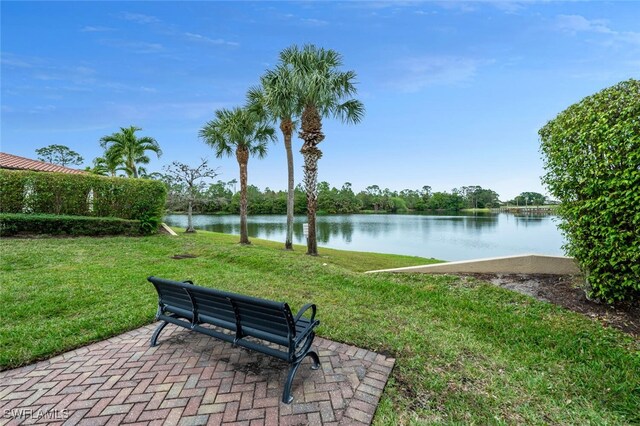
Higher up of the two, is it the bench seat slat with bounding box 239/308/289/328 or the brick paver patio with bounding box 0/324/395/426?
the bench seat slat with bounding box 239/308/289/328

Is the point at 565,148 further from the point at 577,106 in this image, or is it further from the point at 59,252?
the point at 59,252

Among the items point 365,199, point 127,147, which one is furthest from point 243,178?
point 365,199

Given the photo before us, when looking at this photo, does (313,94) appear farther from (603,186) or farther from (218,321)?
(218,321)

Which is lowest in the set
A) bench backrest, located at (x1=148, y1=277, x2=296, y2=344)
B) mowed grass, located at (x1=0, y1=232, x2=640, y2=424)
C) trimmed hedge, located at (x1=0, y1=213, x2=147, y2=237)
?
mowed grass, located at (x1=0, y1=232, x2=640, y2=424)

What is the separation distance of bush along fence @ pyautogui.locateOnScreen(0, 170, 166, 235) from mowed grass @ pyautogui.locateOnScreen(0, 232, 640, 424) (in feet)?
17.1

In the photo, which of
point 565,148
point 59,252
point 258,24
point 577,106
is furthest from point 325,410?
point 258,24

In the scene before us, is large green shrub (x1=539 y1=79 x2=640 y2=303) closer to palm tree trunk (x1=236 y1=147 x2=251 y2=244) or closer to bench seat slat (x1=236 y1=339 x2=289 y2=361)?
bench seat slat (x1=236 y1=339 x2=289 y2=361)

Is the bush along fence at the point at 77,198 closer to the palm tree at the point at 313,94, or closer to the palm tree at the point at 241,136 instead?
the palm tree at the point at 241,136

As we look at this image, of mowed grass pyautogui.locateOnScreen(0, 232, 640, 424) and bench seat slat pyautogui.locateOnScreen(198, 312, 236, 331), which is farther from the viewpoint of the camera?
bench seat slat pyautogui.locateOnScreen(198, 312, 236, 331)

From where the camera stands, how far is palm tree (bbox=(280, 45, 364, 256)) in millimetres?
10289

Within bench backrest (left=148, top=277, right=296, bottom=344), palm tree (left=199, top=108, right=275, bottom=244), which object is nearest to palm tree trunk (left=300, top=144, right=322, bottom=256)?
palm tree (left=199, top=108, right=275, bottom=244)

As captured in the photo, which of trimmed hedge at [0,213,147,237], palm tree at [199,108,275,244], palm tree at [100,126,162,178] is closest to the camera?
trimmed hedge at [0,213,147,237]

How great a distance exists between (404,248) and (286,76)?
1165cm

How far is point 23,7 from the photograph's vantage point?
7461 mm
